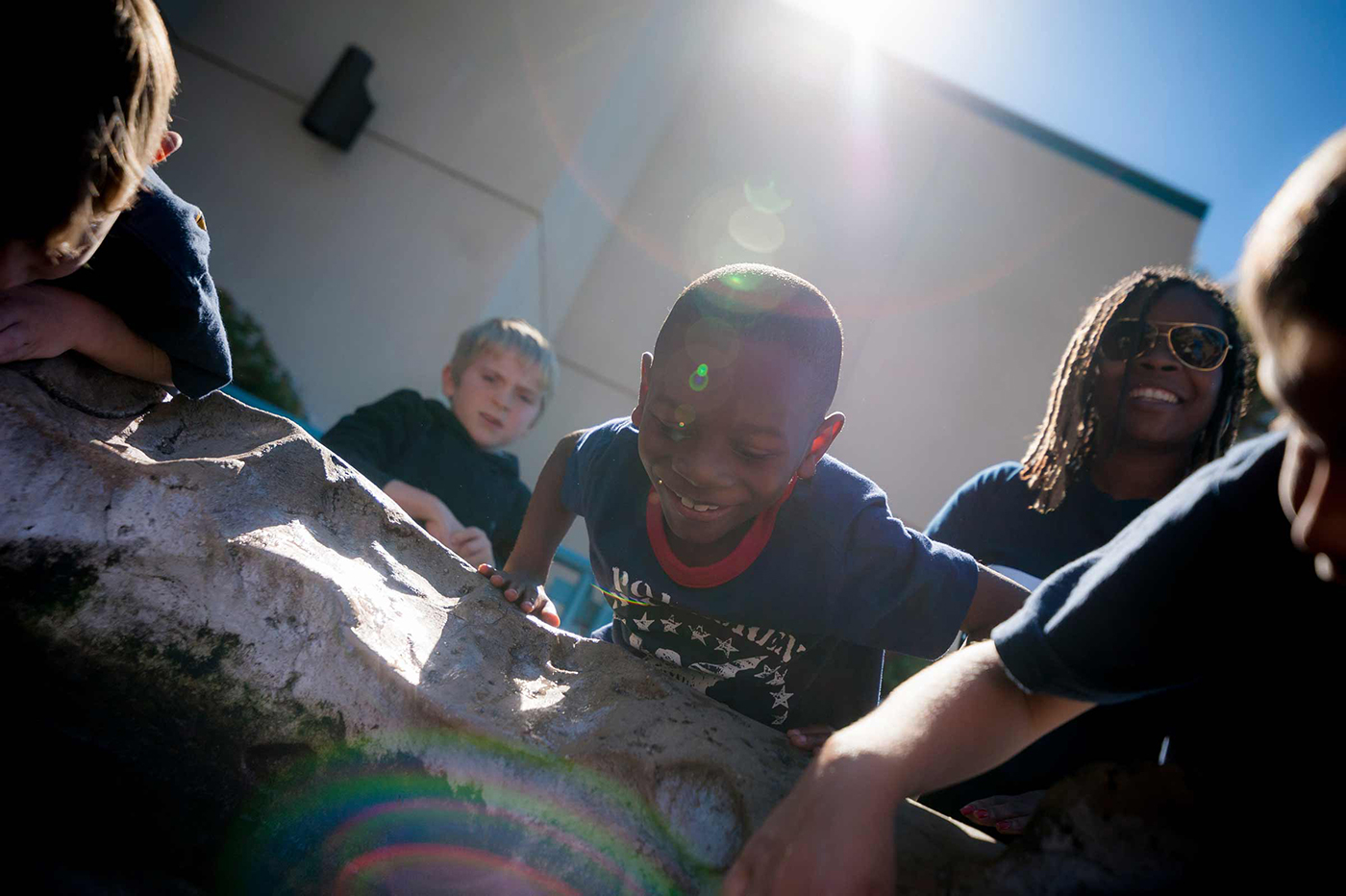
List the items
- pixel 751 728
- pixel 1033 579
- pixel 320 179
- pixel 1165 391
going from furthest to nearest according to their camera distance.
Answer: pixel 320 179 → pixel 1165 391 → pixel 1033 579 → pixel 751 728

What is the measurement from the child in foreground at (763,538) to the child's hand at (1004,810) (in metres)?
0.30

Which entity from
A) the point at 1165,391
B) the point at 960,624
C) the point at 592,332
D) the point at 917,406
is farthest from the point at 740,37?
the point at 960,624

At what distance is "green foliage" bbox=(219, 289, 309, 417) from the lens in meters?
4.09

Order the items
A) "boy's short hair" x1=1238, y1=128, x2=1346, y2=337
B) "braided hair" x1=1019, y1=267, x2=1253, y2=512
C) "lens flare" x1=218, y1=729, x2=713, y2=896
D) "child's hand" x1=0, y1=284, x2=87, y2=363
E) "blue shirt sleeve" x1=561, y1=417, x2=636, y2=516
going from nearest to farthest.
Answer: "boy's short hair" x1=1238, y1=128, x2=1346, y2=337
"lens flare" x1=218, y1=729, x2=713, y2=896
"child's hand" x1=0, y1=284, x2=87, y2=363
"blue shirt sleeve" x1=561, y1=417, x2=636, y2=516
"braided hair" x1=1019, y1=267, x2=1253, y2=512

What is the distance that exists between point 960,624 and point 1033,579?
0.65 meters

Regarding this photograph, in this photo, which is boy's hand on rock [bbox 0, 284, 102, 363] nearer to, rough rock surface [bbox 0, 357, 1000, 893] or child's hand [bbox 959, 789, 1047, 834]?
rough rock surface [bbox 0, 357, 1000, 893]

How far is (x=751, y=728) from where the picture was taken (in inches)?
53.1

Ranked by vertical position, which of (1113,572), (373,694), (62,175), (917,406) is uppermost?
(917,406)

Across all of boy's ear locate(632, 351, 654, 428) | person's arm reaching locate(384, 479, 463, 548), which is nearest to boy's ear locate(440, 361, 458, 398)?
person's arm reaching locate(384, 479, 463, 548)

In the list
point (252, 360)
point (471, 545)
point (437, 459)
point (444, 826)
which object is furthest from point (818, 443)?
point (252, 360)

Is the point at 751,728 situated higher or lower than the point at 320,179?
lower

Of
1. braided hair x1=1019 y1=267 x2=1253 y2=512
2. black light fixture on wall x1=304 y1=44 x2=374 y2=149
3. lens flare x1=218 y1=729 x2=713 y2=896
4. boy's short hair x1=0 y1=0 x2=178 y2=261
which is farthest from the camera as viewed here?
black light fixture on wall x1=304 y1=44 x2=374 y2=149

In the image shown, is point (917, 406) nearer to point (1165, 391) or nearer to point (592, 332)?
point (592, 332)

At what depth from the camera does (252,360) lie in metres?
4.14
